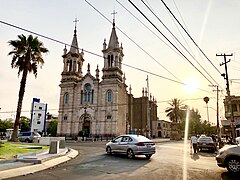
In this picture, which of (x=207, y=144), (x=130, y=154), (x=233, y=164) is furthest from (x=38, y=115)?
(x=233, y=164)

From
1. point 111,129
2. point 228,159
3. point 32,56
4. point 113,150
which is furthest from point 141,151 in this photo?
point 111,129

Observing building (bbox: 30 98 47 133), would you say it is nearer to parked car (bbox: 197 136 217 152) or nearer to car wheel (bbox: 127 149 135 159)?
parked car (bbox: 197 136 217 152)

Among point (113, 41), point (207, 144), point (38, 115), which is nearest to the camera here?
point (207, 144)

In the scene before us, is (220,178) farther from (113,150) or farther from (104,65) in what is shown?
(104,65)

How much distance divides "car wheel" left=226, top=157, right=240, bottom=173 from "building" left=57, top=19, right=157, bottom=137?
40538mm

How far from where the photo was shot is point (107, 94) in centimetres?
5238

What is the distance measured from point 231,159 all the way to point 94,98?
45742mm

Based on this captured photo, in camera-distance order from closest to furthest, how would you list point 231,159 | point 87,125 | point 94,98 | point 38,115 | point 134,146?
point 231,159, point 134,146, point 87,125, point 94,98, point 38,115

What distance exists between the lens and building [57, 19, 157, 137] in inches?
2002

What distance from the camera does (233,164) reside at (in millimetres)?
9008

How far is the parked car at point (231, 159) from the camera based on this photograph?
351 inches

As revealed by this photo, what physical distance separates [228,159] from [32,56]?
24.2 meters

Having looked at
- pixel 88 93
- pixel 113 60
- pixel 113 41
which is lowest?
pixel 88 93

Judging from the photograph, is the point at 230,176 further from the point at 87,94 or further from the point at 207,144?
the point at 87,94
